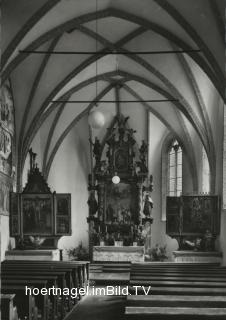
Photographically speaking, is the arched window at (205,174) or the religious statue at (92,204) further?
the religious statue at (92,204)

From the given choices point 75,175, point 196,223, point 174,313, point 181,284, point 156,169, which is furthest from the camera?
point 75,175

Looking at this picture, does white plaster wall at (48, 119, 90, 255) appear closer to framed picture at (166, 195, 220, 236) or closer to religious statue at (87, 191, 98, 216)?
religious statue at (87, 191, 98, 216)

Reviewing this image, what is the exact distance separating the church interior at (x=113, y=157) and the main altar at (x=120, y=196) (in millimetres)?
54

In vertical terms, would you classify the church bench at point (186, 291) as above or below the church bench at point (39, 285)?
above

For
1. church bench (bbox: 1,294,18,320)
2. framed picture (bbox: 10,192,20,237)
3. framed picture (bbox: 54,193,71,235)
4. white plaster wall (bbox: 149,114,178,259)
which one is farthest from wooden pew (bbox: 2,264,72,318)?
white plaster wall (bbox: 149,114,178,259)

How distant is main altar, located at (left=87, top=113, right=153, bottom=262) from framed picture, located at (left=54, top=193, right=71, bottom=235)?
3725mm

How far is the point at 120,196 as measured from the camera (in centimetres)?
2444

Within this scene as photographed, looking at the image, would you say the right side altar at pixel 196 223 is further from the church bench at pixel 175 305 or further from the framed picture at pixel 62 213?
the church bench at pixel 175 305

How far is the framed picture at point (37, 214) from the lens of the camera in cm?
1950

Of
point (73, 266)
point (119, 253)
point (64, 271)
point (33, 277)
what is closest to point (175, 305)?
point (33, 277)

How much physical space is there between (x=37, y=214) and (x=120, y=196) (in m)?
5.78

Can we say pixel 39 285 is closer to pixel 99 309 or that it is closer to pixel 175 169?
pixel 99 309

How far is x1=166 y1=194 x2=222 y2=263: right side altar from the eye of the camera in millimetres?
18953

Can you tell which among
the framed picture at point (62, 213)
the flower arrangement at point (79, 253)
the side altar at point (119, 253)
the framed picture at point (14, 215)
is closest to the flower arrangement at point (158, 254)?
the side altar at point (119, 253)
